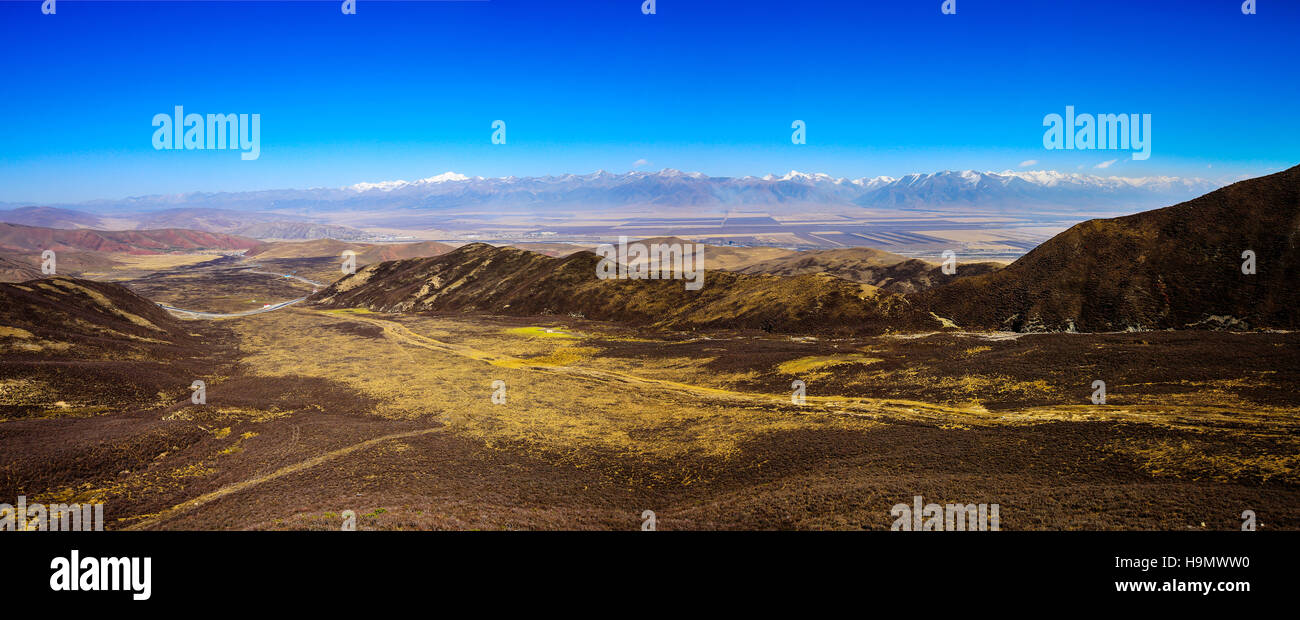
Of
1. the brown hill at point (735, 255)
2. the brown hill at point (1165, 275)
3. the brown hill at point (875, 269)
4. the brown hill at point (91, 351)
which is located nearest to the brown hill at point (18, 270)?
the brown hill at point (91, 351)

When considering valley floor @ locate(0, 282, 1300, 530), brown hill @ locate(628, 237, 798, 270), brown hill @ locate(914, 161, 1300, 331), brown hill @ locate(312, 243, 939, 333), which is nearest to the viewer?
valley floor @ locate(0, 282, 1300, 530)

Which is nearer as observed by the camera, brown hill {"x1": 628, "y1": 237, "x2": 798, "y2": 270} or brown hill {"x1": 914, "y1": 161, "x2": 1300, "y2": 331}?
brown hill {"x1": 914, "y1": 161, "x2": 1300, "y2": 331}

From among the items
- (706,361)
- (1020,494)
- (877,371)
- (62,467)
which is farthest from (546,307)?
(1020,494)

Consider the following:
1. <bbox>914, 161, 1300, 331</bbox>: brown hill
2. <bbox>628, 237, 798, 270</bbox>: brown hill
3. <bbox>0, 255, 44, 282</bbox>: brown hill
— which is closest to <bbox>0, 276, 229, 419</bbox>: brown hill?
<bbox>914, 161, 1300, 331</bbox>: brown hill

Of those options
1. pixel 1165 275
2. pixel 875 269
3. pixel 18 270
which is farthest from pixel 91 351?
pixel 18 270

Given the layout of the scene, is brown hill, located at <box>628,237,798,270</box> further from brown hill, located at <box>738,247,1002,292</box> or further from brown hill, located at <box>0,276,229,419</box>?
brown hill, located at <box>0,276,229,419</box>

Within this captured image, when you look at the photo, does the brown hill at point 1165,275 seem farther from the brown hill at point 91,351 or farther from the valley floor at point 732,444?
the brown hill at point 91,351
